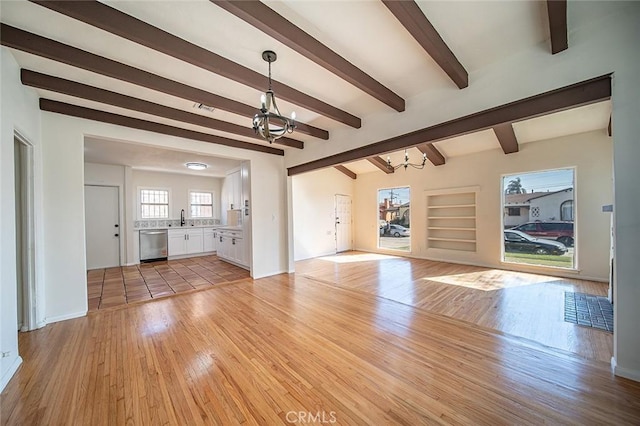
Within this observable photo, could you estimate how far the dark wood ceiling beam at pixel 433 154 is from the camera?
19.0 ft

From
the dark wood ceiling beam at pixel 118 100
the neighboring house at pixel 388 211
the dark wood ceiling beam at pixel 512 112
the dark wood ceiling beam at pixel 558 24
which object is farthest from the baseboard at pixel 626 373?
the neighboring house at pixel 388 211

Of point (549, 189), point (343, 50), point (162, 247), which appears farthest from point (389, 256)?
point (162, 247)

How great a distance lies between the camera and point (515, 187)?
556 cm

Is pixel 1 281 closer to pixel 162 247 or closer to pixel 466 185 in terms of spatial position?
pixel 162 247

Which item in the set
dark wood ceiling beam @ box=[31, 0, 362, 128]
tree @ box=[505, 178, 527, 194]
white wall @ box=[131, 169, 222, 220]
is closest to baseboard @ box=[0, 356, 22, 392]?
dark wood ceiling beam @ box=[31, 0, 362, 128]

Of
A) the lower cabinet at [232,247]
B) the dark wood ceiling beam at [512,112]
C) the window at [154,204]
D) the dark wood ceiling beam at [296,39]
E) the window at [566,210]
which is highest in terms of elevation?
the dark wood ceiling beam at [296,39]

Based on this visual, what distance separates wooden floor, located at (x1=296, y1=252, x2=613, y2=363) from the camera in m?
2.59

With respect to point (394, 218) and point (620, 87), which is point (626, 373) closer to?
point (620, 87)

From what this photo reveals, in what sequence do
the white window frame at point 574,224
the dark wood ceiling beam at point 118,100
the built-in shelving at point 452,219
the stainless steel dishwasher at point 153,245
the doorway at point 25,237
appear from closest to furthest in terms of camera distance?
the dark wood ceiling beam at point 118,100, the doorway at point 25,237, the white window frame at point 574,224, the built-in shelving at point 452,219, the stainless steel dishwasher at point 153,245

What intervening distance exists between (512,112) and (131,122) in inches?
197

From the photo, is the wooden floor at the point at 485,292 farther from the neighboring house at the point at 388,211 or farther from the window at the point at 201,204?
the window at the point at 201,204

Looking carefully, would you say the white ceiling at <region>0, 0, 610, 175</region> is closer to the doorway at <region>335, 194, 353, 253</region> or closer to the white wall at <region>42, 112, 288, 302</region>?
the white wall at <region>42, 112, 288, 302</region>

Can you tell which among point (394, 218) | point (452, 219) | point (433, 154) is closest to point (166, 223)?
point (394, 218)

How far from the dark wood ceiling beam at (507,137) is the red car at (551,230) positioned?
1726 mm
